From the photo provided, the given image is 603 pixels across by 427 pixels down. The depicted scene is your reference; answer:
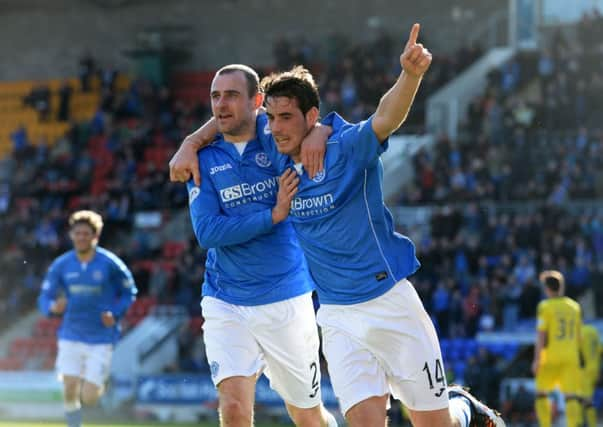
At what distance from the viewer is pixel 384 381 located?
6.82 metres

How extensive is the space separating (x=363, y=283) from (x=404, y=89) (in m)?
1.14

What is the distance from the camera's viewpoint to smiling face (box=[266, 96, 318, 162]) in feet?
21.9

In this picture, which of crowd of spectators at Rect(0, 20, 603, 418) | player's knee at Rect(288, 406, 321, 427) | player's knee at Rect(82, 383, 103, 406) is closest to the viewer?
player's knee at Rect(288, 406, 321, 427)

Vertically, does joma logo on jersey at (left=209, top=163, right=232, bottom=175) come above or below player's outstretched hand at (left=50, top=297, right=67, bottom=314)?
above

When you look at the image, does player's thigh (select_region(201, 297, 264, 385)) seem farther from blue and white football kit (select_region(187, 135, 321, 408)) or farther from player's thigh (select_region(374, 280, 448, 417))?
player's thigh (select_region(374, 280, 448, 417))

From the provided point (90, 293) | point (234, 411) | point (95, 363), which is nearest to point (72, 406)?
point (95, 363)

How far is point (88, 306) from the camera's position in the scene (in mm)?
12367

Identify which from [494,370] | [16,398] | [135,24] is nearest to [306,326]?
[494,370]

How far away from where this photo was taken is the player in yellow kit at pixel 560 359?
46.3 feet

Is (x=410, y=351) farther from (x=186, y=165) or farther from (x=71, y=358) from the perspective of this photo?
(x=71, y=358)

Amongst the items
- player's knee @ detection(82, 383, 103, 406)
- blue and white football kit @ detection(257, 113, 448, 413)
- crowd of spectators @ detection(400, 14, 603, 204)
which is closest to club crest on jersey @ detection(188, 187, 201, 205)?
blue and white football kit @ detection(257, 113, 448, 413)

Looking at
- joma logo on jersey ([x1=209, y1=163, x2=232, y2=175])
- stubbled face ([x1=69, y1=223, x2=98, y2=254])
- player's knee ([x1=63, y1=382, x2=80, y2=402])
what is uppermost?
joma logo on jersey ([x1=209, y1=163, x2=232, y2=175])

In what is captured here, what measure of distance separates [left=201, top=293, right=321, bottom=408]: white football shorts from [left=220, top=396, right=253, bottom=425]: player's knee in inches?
7.1

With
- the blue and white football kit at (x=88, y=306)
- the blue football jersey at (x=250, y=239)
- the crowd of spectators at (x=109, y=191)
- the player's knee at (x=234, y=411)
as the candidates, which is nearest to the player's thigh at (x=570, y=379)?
the blue and white football kit at (x=88, y=306)
